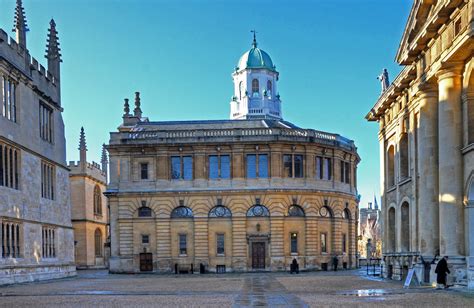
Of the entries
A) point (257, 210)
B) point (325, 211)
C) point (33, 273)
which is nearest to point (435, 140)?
point (33, 273)

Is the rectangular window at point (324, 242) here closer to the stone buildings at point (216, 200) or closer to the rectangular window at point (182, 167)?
the stone buildings at point (216, 200)

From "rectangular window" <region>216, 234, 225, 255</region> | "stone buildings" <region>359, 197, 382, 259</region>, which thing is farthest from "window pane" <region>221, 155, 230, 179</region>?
"stone buildings" <region>359, 197, 382, 259</region>

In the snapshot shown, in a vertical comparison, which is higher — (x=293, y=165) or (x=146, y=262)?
(x=293, y=165)

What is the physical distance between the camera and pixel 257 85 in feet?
316

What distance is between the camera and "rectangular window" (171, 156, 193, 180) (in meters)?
58.1

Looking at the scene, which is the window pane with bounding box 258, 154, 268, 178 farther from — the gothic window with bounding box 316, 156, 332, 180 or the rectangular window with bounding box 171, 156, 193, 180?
the rectangular window with bounding box 171, 156, 193, 180

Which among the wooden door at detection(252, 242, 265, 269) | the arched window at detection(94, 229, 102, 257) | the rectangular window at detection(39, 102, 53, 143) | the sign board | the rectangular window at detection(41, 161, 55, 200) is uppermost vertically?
the rectangular window at detection(39, 102, 53, 143)

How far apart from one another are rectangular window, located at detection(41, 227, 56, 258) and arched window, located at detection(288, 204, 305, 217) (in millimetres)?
20264

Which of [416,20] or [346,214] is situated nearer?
[416,20]

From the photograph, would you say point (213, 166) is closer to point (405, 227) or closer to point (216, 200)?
point (216, 200)

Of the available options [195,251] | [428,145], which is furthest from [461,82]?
[195,251]

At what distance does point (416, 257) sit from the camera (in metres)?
31.8

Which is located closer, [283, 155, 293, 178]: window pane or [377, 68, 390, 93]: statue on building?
[377, 68, 390, 93]: statue on building

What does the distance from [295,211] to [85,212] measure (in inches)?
1123
